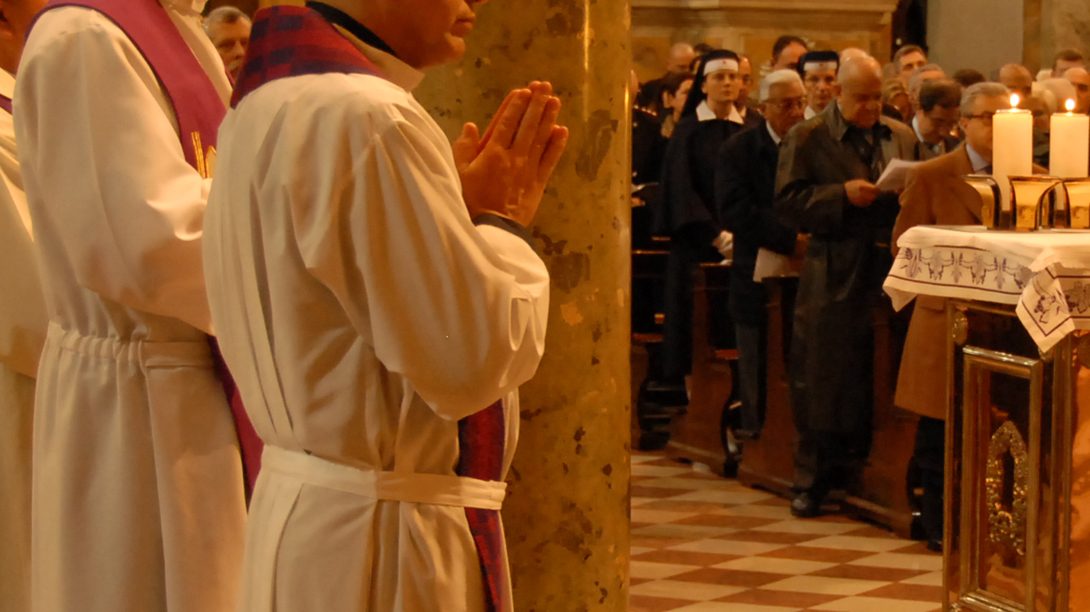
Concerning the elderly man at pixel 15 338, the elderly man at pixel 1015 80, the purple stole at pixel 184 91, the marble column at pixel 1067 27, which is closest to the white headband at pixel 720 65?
the elderly man at pixel 1015 80

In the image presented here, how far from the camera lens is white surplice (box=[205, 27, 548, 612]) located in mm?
1609

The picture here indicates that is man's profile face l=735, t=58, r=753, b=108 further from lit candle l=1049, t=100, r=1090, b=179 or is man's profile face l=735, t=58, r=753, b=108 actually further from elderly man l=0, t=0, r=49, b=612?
elderly man l=0, t=0, r=49, b=612

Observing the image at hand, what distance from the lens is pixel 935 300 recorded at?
5.22 metres

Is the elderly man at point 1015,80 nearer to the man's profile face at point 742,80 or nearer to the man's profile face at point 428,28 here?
the man's profile face at point 742,80

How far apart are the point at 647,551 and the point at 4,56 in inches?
134

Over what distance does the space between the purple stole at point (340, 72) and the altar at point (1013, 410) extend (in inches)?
91.1

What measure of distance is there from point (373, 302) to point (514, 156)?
32 cm

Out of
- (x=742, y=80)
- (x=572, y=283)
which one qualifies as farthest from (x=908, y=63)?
(x=572, y=283)

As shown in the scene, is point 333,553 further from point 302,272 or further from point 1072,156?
point 1072,156

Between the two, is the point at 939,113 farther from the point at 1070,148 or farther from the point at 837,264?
the point at 1070,148

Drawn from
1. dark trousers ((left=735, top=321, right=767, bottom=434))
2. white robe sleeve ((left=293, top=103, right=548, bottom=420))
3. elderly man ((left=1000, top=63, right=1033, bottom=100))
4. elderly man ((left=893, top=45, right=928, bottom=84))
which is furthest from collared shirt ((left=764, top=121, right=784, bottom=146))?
white robe sleeve ((left=293, top=103, right=548, bottom=420))

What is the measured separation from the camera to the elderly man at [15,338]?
9.65ft

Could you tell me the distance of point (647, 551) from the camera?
18.8ft

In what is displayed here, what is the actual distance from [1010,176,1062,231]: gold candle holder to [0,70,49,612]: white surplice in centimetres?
266
